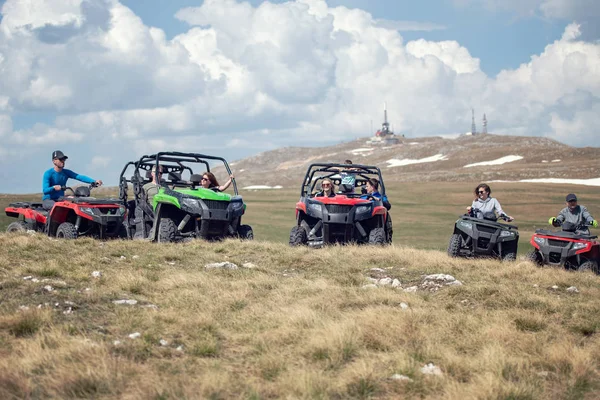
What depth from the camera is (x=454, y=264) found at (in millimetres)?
12445

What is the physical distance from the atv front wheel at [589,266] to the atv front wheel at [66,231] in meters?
10.2

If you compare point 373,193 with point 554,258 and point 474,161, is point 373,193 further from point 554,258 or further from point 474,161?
point 474,161

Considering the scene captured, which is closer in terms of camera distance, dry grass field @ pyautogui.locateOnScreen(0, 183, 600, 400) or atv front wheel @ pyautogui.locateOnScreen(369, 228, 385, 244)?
dry grass field @ pyautogui.locateOnScreen(0, 183, 600, 400)

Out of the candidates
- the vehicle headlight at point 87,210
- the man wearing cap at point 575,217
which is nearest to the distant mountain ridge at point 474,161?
the man wearing cap at point 575,217

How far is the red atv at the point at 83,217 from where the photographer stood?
46.3ft

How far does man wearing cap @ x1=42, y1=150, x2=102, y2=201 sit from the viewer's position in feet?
49.2

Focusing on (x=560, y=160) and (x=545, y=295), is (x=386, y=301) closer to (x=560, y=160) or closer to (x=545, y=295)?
(x=545, y=295)

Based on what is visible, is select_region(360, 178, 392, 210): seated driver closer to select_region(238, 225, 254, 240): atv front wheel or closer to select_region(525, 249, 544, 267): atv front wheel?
select_region(238, 225, 254, 240): atv front wheel

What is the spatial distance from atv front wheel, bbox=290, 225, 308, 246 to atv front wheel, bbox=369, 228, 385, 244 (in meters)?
1.58

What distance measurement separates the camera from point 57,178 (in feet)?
49.8

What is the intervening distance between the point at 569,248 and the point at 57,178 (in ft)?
36.5

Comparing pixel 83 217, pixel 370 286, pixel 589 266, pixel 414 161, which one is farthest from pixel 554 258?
pixel 414 161

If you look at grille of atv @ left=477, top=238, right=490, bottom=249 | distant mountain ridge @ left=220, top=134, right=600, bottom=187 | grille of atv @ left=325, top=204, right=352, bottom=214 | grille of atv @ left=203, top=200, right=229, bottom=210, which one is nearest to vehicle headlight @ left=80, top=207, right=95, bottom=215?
grille of atv @ left=203, top=200, right=229, bottom=210

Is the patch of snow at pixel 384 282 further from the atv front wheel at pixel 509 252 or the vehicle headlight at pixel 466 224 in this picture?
the atv front wheel at pixel 509 252
